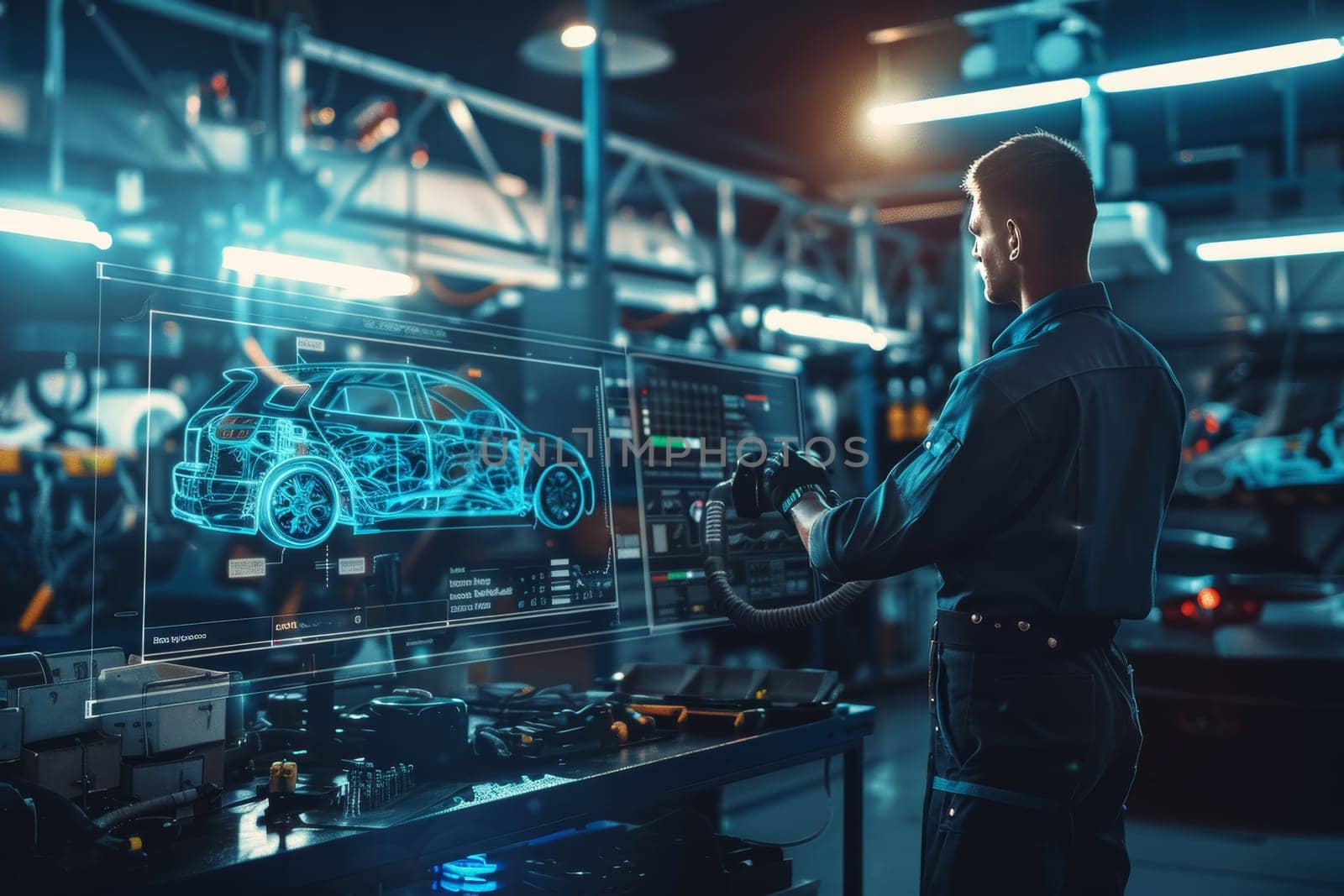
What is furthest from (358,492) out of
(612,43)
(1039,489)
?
(612,43)

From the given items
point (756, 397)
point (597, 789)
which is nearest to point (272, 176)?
point (756, 397)

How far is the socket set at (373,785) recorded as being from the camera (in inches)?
61.2

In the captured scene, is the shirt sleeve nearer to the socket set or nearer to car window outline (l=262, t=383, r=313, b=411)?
the socket set

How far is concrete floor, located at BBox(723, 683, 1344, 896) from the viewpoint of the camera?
13.5 ft

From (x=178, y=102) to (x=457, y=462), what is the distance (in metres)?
4.90

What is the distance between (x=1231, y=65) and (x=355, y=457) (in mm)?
4135

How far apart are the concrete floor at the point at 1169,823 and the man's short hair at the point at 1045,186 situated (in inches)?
110

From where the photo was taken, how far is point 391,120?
30.6 feet

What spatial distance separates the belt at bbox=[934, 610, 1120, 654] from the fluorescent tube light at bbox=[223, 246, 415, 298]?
13.9ft

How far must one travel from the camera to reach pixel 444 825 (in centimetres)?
153

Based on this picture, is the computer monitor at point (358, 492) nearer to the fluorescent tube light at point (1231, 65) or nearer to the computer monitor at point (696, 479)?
A: the computer monitor at point (696, 479)

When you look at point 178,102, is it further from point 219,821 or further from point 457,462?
point 219,821

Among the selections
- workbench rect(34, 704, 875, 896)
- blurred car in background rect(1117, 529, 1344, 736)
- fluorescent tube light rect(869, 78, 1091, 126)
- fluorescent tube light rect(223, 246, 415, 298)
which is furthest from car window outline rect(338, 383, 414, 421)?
blurred car in background rect(1117, 529, 1344, 736)

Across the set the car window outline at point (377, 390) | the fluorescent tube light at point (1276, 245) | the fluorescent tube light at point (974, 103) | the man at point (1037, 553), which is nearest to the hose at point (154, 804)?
the car window outline at point (377, 390)
